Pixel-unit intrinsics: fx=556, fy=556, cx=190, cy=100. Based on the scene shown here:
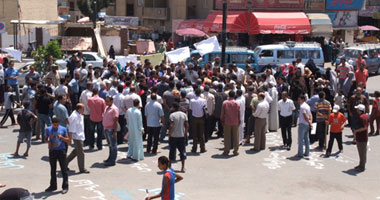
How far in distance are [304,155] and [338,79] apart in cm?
753

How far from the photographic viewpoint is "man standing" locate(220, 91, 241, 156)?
1352 centimetres

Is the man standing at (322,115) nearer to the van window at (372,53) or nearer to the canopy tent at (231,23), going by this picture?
the van window at (372,53)

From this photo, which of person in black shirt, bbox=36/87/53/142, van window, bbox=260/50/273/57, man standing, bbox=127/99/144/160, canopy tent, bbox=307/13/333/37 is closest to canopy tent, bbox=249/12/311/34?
canopy tent, bbox=307/13/333/37

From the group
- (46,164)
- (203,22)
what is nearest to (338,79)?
(46,164)

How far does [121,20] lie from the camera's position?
49.5 meters

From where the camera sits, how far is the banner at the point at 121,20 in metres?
49.4

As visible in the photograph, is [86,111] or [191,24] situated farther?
[191,24]

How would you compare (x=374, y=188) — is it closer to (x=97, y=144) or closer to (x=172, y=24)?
(x=97, y=144)

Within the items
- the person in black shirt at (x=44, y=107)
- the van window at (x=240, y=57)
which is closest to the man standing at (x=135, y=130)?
the person in black shirt at (x=44, y=107)

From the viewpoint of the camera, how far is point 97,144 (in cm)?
1406

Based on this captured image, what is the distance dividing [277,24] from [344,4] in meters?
6.70

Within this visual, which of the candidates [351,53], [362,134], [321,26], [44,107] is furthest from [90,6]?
[362,134]

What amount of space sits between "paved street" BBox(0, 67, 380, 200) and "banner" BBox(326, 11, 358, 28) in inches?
1182

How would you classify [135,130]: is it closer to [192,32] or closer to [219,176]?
[219,176]
